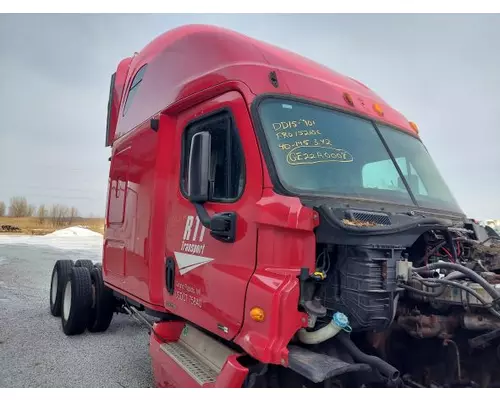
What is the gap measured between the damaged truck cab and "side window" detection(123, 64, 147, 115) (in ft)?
3.00

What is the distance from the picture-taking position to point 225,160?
320 centimetres

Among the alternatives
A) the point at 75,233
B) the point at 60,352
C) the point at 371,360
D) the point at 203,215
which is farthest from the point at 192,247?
the point at 75,233

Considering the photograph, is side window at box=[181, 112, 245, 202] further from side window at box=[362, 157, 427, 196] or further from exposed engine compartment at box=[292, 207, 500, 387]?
side window at box=[362, 157, 427, 196]

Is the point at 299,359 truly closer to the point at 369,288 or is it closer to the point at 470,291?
the point at 369,288

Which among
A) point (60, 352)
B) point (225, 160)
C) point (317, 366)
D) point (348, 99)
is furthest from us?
point (60, 352)

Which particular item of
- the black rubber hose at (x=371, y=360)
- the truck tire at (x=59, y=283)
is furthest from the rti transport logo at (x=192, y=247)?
the truck tire at (x=59, y=283)

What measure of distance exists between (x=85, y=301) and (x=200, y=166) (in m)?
4.04

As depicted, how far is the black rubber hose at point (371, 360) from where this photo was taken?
8.55 feet

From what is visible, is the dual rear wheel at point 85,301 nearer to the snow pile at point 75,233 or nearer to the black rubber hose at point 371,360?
the black rubber hose at point 371,360

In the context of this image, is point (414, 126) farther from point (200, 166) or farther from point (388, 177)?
point (200, 166)

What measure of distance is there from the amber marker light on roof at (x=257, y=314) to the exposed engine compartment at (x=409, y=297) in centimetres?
27

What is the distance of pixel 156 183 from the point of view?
3.88 m

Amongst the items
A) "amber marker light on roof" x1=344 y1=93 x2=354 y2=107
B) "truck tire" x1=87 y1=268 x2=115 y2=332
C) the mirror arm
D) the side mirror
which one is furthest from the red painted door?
"truck tire" x1=87 y1=268 x2=115 y2=332
